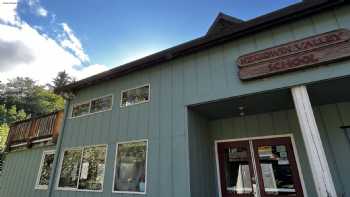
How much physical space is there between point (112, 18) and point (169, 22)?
2.33m

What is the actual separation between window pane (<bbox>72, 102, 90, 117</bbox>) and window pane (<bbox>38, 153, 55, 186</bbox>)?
2.27 m

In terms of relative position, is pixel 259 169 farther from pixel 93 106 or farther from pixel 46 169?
pixel 46 169

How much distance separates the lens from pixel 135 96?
568 cm

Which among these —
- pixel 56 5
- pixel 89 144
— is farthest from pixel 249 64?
Answer: pixel 56 5

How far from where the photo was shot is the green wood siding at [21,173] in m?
7.53

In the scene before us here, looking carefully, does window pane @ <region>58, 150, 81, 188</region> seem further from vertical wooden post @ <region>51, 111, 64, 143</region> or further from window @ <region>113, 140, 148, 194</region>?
window @ <region>113, 140, 148, 194</region>

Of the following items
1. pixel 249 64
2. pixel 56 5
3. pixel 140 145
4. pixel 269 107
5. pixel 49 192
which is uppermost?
pixel 56 5

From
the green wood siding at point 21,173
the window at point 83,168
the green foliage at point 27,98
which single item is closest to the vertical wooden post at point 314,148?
the window at point 83,168

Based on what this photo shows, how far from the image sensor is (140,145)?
16.4ft

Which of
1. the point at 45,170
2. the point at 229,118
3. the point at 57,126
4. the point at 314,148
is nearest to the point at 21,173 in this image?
the point at 45,170

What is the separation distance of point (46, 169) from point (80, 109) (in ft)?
10.3

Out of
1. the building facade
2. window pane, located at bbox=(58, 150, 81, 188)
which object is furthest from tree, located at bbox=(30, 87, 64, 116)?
the building facade

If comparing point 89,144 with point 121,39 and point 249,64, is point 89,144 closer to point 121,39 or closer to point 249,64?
point 121,39

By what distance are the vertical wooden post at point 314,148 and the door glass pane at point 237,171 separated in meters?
2.13
